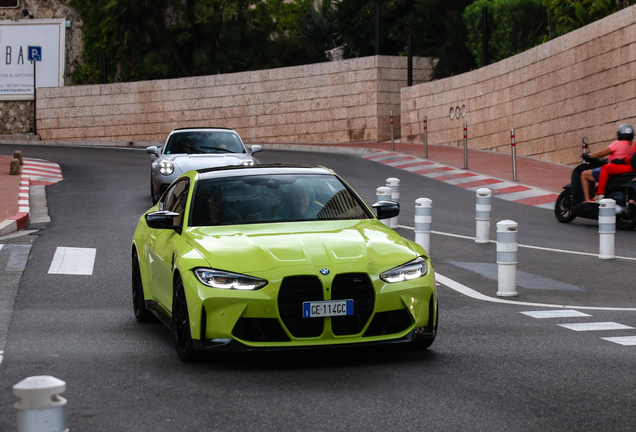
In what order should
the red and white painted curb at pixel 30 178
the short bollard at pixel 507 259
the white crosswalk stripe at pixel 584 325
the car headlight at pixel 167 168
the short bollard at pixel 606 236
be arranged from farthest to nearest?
1. the car headlight at pixel 167 168
2. the red and white painted curb at pixel 30 178
3. the short bollard at pixel 606 236
4. the short bollard at pixel 507 259
5. the white crosswalk stripe at pixel 584 325

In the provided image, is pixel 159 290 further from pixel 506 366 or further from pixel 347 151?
pixel 347 151

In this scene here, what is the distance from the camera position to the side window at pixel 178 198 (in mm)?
7445

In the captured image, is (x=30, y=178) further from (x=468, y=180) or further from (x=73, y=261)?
(x=73, y=261)

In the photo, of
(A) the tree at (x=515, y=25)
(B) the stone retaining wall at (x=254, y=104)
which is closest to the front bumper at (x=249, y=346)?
(A) the tree at (x=515, y=25)

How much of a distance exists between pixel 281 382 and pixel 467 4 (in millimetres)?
32239

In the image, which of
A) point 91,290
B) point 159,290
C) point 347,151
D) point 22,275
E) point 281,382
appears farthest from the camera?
point 347,151

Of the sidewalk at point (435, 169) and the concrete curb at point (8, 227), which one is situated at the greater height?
the sidewalk at point (435, 169)

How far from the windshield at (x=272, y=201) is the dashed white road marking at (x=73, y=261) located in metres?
4.13

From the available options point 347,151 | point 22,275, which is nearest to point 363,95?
point 347,151

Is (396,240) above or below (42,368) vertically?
above

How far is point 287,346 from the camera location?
590 centimetres

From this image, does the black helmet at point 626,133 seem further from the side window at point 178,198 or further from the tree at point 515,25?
the tree at point 515,25

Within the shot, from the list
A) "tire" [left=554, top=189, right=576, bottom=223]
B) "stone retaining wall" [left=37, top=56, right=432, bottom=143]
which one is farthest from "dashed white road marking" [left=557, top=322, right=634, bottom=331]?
"stone retaining wall" [left=37, top=56, right=432, bottom=143]

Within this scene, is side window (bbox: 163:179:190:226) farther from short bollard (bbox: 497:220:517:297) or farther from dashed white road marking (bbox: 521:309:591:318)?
short bollard (bbox: 497:220:517:297)
